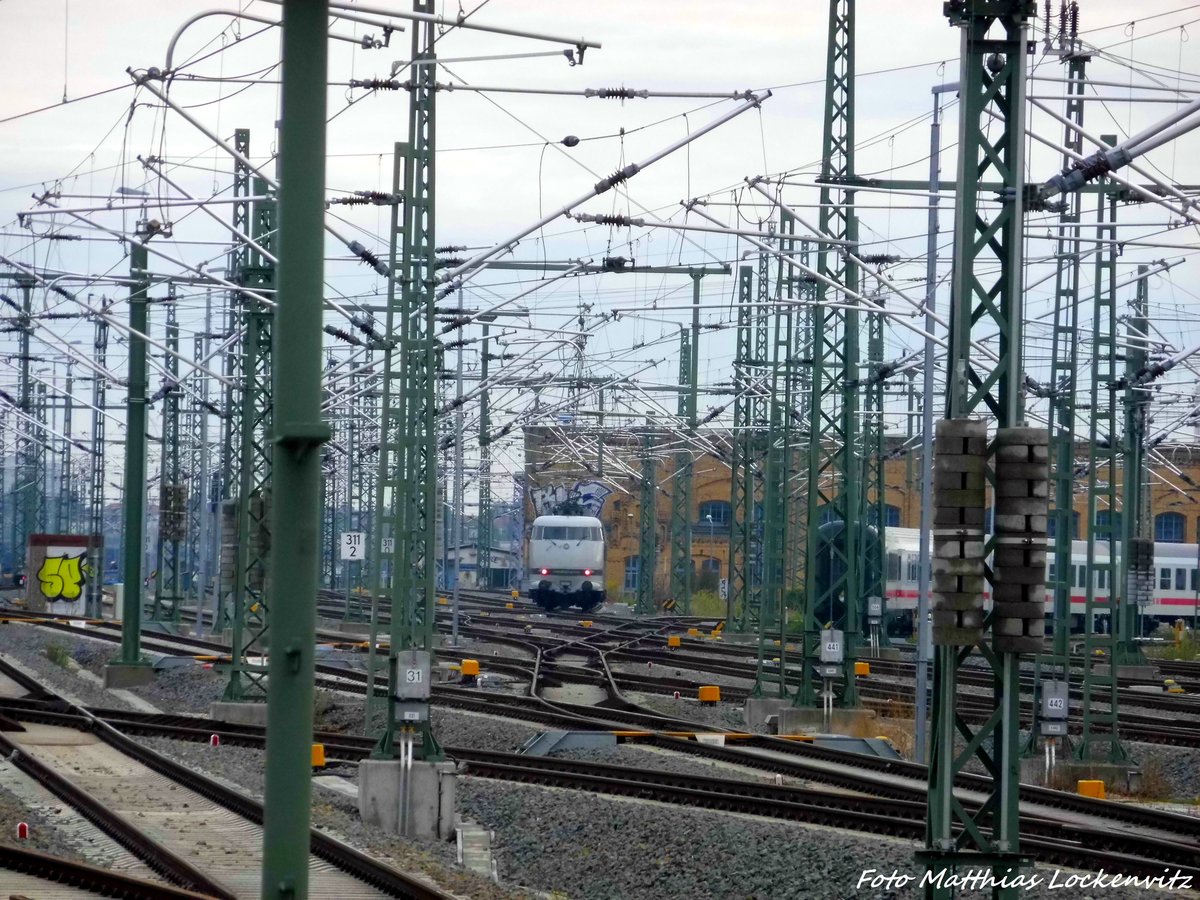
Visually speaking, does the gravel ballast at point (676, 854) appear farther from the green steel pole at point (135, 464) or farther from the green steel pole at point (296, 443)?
the green steel pole at point (135, 464)

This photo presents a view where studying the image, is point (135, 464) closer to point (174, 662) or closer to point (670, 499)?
point (174, 662)

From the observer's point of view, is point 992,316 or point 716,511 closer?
point 992,316

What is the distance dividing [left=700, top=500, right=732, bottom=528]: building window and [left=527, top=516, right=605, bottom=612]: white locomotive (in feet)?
65.6

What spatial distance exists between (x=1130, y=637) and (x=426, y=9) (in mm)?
27028

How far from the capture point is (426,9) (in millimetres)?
17609

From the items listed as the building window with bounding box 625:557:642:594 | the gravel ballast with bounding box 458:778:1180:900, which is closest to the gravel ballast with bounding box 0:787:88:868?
the gravel ballast with bounding box 458:778:1180:900

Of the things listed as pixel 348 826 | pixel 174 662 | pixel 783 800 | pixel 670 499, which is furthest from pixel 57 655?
pixel 670 499

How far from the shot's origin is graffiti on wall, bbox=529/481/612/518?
227ft

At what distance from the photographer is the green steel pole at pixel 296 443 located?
4930 mm

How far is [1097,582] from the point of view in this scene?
55.8m

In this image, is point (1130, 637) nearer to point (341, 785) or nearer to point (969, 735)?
point (341, 785)

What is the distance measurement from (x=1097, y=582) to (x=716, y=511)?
31563 mm

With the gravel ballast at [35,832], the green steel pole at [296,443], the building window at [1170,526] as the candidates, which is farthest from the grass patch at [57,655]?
the building window at [1170,526]

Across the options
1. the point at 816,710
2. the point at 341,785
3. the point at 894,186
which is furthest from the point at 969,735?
the point at 816,710
